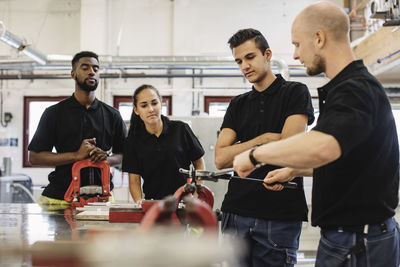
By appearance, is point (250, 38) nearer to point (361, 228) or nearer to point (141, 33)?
point (361, 228)

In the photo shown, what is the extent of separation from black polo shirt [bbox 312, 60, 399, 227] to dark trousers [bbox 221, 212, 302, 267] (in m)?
0.35

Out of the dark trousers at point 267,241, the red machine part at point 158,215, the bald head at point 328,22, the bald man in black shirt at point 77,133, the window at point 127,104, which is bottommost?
the dark trousers at point 267,241

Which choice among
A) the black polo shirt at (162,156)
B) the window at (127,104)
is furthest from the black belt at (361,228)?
the window at (127,104)

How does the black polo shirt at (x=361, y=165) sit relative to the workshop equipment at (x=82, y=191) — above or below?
above

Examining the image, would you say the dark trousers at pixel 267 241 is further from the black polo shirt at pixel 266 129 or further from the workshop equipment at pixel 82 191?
the workshop equipment at pixel 82 191

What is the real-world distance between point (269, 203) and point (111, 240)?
123 cm

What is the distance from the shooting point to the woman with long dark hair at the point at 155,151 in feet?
7.36

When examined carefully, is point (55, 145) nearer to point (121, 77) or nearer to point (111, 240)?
point (111, 240)

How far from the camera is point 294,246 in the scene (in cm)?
166

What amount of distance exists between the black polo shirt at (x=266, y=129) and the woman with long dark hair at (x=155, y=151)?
485 mm

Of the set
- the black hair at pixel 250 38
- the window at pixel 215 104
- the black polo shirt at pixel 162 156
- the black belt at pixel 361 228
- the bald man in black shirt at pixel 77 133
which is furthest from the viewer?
the window at pixel 215 104

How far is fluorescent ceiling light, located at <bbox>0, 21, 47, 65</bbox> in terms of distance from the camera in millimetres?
4438

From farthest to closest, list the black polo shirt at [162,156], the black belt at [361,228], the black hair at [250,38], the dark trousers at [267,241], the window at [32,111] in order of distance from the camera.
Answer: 1. the window at [32,111]
2. the black polo shirt at [162,156]
3. the black hair at [250,38]
4. the dark trousers at [267,241]
5. the black belt at [361,228]

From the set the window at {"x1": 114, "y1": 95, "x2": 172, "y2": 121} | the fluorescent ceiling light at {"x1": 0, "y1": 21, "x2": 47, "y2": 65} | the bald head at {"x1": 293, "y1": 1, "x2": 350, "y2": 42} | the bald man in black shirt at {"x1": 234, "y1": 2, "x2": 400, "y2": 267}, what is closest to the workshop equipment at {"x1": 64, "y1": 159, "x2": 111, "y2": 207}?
the bald man in black shirt at {"x1": 234, "y1": 2, "x2": 400, "y2": 267}
